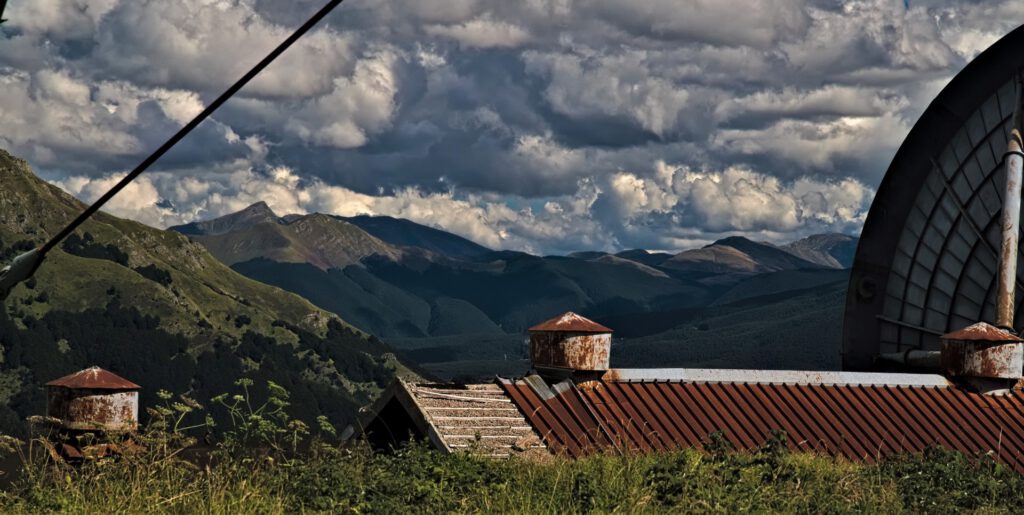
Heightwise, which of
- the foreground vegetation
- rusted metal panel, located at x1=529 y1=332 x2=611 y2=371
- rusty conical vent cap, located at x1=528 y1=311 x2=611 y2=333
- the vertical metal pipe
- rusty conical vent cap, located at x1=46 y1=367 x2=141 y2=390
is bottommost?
the foreground vegetation

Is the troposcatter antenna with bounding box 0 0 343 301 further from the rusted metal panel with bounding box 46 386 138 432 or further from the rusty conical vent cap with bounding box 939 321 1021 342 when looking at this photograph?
the rusty conical vent cap with bounding box 939 321 1021 342

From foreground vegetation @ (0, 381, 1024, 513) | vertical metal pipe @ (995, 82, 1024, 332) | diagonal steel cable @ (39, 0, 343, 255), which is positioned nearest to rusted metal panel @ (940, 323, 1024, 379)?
vertical metal pipe @ (995, 82, 1024, 332)

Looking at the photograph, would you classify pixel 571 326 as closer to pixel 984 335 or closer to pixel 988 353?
pixel 984 335

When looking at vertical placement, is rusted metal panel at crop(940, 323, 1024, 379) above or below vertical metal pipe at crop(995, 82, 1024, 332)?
below

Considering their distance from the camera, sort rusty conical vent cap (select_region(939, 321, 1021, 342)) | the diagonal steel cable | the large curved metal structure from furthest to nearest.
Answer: the large curved metal structure
rusty conical vent cap (select_region(939, 321, 1021, 342))
the diagonal steel cable

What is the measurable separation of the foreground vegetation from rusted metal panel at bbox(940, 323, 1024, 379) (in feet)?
31.4

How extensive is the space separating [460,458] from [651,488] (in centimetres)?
273

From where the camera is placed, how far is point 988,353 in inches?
987

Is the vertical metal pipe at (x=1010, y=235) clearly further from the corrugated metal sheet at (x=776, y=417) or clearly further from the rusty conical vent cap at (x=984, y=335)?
the corrugated metal sheet at (x=776, y=417)

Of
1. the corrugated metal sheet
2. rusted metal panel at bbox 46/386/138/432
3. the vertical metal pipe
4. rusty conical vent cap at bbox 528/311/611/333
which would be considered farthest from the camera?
the vertical metal pipe

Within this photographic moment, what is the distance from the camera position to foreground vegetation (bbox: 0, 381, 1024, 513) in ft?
40.9

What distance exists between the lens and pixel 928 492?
1505 centimetres

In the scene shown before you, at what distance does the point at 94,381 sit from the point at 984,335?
17967 mm

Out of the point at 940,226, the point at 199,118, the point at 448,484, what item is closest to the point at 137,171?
the point at 199,118
